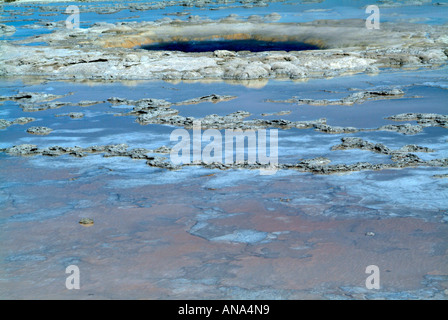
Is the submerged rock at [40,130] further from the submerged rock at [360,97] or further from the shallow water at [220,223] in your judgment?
the submerged rock at [360,97]

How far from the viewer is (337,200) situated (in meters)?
4.95

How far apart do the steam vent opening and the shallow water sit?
8.27m

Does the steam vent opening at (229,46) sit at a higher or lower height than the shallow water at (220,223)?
higher

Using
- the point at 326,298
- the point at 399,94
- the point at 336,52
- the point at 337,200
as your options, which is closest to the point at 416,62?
the point at 336,52

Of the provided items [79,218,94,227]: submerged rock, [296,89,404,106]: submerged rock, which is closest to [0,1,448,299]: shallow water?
[79,218,94,227]: submerged rock

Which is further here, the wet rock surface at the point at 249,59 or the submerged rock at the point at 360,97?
the wet rock surface at the point at 249,59

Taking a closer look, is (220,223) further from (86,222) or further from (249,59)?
(249,59)

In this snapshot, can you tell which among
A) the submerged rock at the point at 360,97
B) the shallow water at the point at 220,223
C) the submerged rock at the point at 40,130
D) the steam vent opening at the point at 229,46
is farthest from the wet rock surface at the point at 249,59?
the submerged rock at the point at 40,130

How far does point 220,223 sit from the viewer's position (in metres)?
4.58

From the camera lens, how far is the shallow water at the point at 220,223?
355cm

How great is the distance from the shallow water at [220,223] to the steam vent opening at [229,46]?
8.27m
